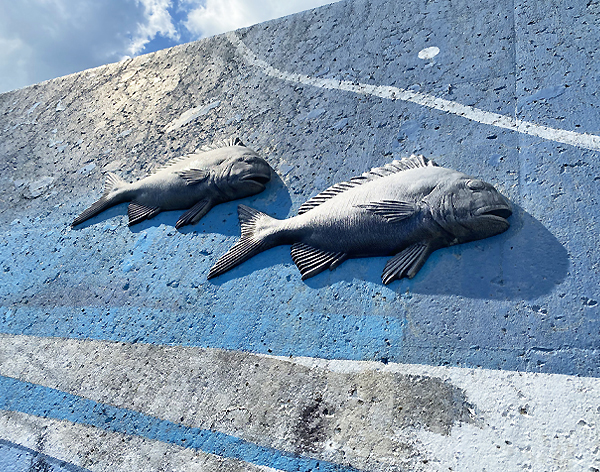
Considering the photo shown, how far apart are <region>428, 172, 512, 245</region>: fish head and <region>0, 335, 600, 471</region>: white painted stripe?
70 cm

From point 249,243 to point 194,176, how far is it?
79cm

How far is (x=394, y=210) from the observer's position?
2420 millimetres

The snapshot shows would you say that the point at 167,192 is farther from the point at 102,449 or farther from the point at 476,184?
the point at 476,184

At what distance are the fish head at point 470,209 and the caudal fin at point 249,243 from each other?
105cm

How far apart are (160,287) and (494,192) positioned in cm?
217

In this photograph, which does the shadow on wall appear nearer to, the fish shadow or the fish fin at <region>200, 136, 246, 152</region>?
the fish shadow

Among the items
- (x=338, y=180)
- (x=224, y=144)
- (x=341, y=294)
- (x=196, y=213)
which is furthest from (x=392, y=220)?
(x=224, y=144)

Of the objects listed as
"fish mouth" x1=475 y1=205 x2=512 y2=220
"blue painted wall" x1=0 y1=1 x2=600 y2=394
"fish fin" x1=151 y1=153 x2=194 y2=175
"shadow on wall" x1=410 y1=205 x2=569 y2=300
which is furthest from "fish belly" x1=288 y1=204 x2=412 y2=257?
"fish fin" x1=151 y1=153 x2=194 y2=175

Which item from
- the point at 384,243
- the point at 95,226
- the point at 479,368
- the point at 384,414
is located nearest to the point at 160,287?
the point at 95,226

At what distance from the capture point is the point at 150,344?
9.18 feet

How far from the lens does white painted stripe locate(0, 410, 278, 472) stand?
217 centimetres

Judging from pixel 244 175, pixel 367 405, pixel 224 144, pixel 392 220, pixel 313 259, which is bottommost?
pixel 367 405

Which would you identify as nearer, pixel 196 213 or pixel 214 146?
pixel 196 213

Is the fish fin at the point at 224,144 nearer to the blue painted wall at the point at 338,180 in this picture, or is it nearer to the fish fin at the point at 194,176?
the blue painted wall at the point at 338,180
